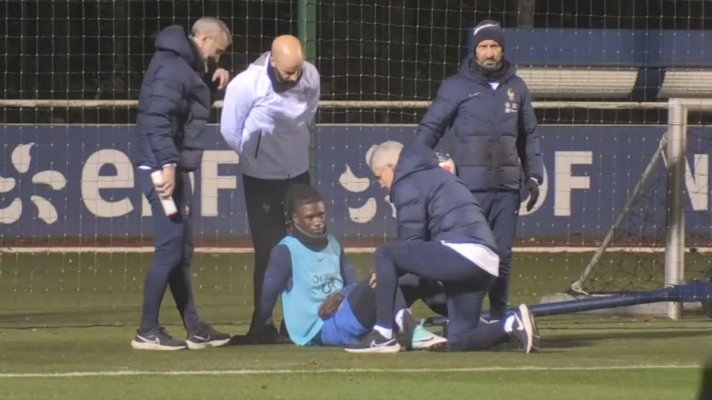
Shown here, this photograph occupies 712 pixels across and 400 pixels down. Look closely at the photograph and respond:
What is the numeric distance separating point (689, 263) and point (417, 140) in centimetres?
511

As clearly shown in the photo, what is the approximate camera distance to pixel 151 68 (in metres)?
7.54

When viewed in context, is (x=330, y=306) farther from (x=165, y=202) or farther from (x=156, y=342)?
(x=165, y=202)

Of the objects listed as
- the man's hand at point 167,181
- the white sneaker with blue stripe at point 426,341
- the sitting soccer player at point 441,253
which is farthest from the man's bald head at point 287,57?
the white sneaker with blue stripe at point 426,341

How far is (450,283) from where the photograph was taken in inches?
293

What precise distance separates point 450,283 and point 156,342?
1565 mm

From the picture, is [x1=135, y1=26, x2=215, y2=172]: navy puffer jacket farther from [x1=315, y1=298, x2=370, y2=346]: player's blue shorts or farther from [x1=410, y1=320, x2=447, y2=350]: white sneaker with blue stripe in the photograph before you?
[x1=410, y1=320, x2=447, y2=350]: white sneaker with blue stripe

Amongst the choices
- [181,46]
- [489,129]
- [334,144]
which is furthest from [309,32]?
[334,144]

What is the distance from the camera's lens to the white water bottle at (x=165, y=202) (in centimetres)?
734

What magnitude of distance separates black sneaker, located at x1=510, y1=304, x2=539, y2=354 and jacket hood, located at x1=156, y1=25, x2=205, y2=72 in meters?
2.08

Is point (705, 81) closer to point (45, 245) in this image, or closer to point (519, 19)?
point (519, 19)

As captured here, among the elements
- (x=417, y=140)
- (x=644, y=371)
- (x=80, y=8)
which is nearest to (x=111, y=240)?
(x=80, y=8)

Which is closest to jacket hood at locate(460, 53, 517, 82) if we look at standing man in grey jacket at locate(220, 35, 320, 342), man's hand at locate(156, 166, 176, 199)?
standing man in grey jacket at locate(220, 35, 320, 342)

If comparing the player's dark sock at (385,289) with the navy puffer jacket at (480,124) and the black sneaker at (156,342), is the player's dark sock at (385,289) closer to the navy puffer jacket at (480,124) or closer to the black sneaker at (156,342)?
the navy puffer jacket at (480,124)

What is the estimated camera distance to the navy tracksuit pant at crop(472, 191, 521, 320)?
8102mm
